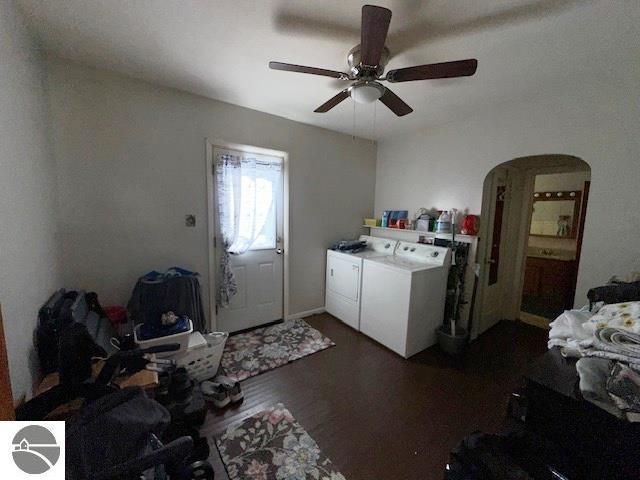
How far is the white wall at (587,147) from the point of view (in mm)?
1729

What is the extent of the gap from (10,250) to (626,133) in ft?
12.2

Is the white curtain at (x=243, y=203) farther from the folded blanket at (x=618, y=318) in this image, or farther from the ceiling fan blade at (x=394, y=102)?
the folded blanket at (x=618, y=318)

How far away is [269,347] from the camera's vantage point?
2508 millimetres

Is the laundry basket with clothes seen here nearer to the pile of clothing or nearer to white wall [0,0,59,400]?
white wall [0,0,59,400]

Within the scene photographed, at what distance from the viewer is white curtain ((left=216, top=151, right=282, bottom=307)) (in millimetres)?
2525

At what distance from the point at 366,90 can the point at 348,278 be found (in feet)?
6.55

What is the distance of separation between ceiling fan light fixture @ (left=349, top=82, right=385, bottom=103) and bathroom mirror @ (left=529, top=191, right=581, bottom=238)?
3264 millimetres

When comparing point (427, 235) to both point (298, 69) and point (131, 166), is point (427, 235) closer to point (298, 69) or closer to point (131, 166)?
point (298, 69)

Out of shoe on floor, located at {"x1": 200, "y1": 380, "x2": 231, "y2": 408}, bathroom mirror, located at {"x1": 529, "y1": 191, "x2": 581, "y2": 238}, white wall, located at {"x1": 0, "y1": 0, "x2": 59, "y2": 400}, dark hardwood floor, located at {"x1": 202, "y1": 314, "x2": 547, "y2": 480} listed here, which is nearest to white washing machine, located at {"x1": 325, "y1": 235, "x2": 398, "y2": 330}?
dark hardwood floor, located at {"x1": 202, "y1": 314, "x2": 547, "y2": 480}

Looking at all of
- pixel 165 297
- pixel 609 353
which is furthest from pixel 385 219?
pixel 165 297

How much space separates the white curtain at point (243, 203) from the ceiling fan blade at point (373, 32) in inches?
64.7

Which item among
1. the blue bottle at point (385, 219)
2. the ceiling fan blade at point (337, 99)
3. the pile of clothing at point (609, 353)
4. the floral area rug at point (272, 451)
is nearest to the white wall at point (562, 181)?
the blue bottle at point (385, 219)

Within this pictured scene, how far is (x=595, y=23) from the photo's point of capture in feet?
4.32

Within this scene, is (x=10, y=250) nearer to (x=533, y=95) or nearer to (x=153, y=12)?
(x=153, y=12)
